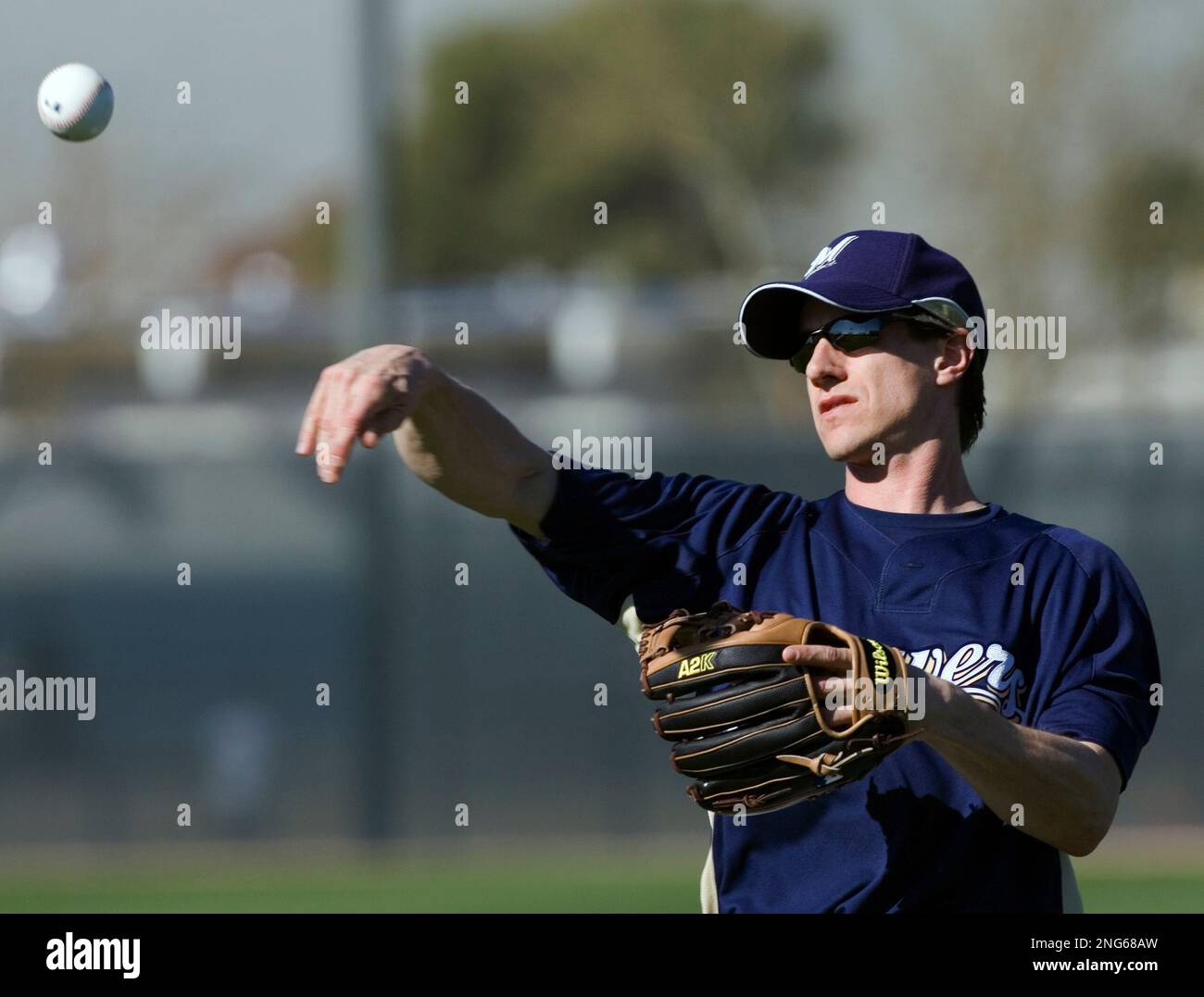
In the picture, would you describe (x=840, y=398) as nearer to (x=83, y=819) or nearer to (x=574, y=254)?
(x=83, y=819)

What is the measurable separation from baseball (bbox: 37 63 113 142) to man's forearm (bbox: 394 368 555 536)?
1896 millimetres

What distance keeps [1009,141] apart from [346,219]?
5.88 meters

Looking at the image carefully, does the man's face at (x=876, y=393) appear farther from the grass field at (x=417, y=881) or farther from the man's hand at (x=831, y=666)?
the grass field at (x=417, y=881)

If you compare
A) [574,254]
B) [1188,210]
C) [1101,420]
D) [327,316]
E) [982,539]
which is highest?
[574,254]

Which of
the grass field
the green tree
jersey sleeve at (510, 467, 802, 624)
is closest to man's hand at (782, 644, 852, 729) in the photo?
jersey sleeve at (510, 467, 802, 624)

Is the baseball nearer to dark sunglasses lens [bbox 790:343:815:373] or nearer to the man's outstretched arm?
the man's outstretched arm

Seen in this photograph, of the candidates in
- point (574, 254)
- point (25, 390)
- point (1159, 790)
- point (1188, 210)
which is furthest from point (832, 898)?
point (574, 254)

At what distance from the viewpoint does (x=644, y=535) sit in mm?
2031

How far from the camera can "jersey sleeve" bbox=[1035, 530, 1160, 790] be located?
182cm

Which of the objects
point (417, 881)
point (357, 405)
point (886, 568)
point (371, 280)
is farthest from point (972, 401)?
point (371, 280)

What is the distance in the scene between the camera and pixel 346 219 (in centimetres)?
735

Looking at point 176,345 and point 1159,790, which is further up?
point 176,345

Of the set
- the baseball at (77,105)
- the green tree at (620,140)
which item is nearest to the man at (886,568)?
the baseball at (77,105)

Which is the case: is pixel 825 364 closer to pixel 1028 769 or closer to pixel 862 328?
pixel 862 328
